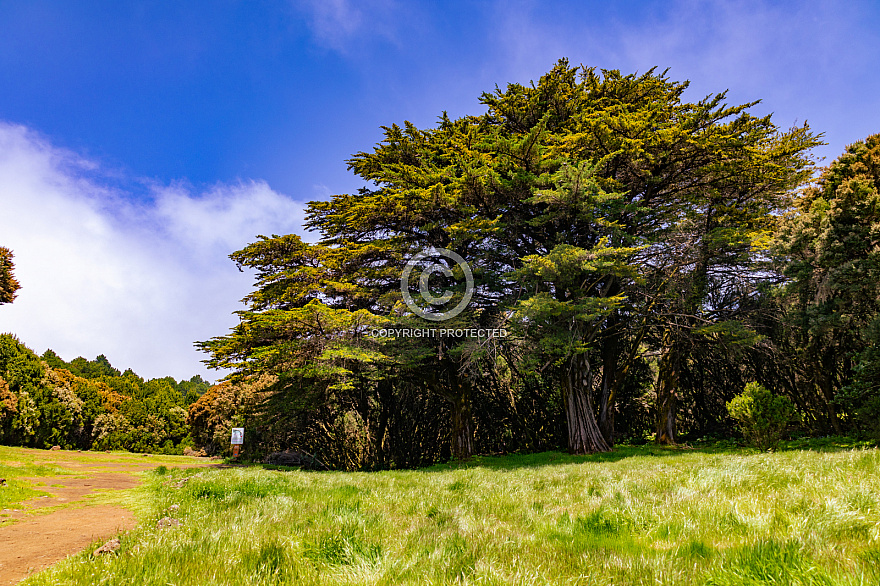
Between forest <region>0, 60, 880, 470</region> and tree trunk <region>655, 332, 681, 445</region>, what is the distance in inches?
3.4

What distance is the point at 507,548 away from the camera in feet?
9.12

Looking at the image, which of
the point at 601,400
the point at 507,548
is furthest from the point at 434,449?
the point at 507,548

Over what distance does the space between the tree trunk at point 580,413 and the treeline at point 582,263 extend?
0.28 ft

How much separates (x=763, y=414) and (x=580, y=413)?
631 centimetres

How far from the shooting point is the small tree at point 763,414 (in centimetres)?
1138

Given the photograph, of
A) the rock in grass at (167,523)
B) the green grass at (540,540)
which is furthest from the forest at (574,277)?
the rock in grass at (167,523)

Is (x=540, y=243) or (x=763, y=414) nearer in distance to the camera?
(x=763, y=414)

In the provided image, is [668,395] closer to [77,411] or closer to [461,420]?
[461,420]

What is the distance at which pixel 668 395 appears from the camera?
19109 millimetres

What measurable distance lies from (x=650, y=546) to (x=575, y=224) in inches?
576

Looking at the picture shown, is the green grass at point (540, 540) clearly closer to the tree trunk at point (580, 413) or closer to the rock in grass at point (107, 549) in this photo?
the rock in grass at point (107, 549)

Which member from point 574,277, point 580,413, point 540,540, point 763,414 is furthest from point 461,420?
point 540,540

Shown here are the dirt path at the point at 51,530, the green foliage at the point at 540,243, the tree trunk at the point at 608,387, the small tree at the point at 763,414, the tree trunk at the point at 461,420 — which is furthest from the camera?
the tree trunk at the point at 608,387

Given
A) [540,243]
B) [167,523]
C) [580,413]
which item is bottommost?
[580,413]
